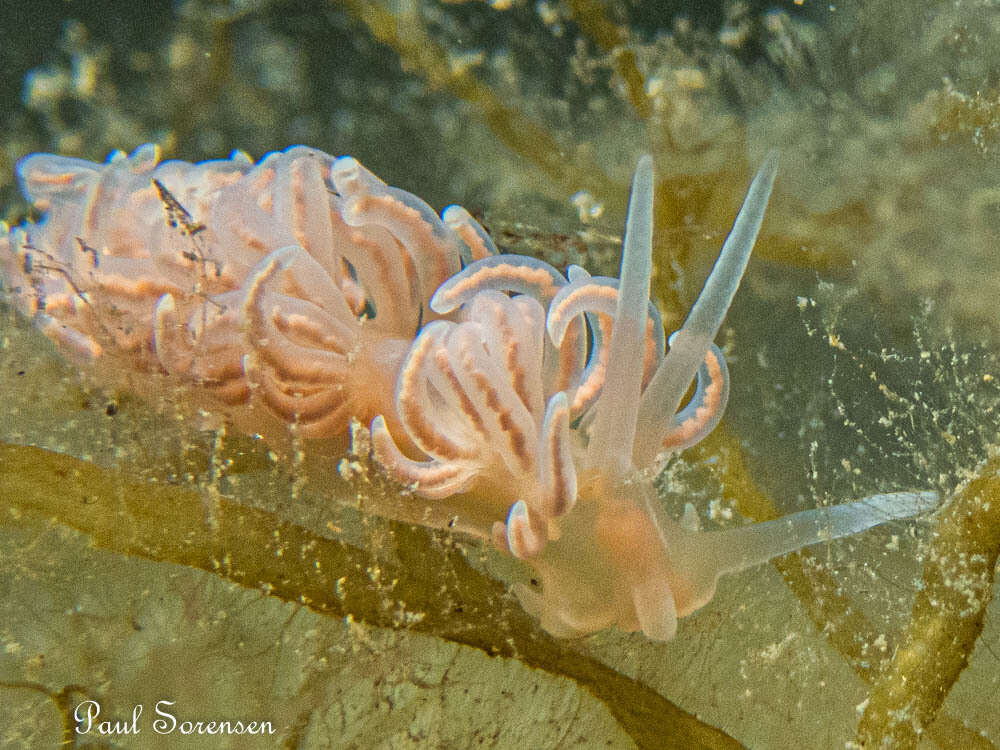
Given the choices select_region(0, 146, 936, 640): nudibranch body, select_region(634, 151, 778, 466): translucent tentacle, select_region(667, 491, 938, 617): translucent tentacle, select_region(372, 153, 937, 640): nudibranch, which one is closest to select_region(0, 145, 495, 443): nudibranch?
select_region(0, 146, 936, 640): nudibranch body

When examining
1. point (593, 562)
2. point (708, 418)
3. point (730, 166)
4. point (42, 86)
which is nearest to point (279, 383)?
point (593, 562)

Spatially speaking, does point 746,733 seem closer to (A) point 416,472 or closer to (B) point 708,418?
(B) point 708,418

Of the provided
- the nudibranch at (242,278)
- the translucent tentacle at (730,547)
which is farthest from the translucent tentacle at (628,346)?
the nudibranch at (242,278)

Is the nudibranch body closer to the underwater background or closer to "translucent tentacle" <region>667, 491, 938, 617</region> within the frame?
"translucent tentacle" <region>667, 491, 938, 617</region>

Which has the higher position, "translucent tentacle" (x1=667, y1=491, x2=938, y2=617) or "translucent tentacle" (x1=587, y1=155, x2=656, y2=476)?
"translucent tentacle" (x1=587, y1=155, x2=656, y2=476)

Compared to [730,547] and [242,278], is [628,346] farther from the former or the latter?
[242,278]
